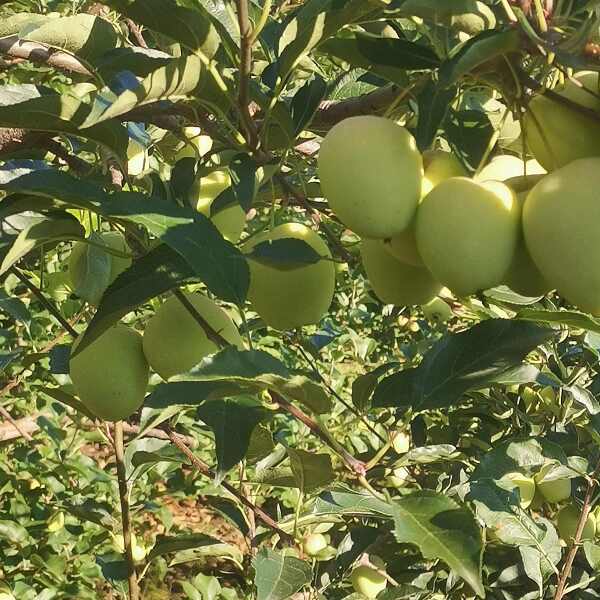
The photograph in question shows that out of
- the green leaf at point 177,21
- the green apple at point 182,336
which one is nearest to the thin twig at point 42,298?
the green apple at point 182,336

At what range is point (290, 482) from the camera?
3.45 feet

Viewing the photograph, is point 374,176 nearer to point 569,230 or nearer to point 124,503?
point 569,230

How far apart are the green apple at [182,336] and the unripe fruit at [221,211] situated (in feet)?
0.27

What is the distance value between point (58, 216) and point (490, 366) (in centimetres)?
44

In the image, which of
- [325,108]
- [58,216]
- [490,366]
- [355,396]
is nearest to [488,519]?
[355,396]

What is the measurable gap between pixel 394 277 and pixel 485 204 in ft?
0.52

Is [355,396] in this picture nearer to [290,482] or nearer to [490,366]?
[290,482]

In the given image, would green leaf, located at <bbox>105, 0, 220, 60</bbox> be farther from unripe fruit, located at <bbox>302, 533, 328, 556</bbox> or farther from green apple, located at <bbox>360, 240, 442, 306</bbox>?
unripe fruit, located at <bbox>302, 533, 328, 556</bbox>

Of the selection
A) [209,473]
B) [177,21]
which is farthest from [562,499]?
[177,21]

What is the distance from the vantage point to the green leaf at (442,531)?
667 millimetres

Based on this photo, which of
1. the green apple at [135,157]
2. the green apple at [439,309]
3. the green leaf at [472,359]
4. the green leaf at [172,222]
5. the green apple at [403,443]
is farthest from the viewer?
the green apple at [403,443]

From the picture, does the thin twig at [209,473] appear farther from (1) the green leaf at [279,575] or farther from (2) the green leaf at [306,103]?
(2) the green leaf at [306,103]

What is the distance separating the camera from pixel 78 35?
856mm

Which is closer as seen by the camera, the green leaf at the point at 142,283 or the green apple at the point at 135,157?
the green leaf at the point at 142,283
